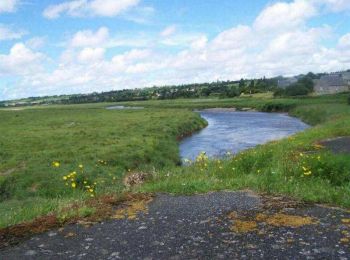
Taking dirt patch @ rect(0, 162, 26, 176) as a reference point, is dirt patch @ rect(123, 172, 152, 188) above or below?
above

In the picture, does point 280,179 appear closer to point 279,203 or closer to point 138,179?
point 279,203

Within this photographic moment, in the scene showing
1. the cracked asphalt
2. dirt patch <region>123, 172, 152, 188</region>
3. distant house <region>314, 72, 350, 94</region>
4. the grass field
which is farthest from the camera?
distant house <region>314, 72, 350, 94</region>

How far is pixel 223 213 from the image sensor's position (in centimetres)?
923

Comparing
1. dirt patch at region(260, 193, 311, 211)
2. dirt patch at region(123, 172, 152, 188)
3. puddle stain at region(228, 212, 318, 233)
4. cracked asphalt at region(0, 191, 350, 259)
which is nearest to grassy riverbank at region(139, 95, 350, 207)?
dirt patch at region(260, 193, 311, 211)

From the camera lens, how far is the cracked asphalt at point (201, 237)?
7.13 metres

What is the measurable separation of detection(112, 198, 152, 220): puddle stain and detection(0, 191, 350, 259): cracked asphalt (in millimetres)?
137

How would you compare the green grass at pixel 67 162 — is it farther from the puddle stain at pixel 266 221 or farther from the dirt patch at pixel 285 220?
the dirt patch at pixel 285 220

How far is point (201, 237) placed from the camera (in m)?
7.88

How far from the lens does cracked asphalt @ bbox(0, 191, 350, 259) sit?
713 cm

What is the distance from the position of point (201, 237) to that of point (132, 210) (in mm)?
2428

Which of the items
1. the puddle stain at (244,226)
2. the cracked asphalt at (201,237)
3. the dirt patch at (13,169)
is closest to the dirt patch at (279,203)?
the cracked asphalt at (201,237)

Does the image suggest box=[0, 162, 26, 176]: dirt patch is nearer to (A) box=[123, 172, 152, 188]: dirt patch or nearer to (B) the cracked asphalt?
(A) box=[123, 172, 152, 188]: dirt patch

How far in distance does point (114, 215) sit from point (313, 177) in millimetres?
6143

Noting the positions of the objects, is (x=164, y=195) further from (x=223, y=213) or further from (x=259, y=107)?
(x=259, y=107)
